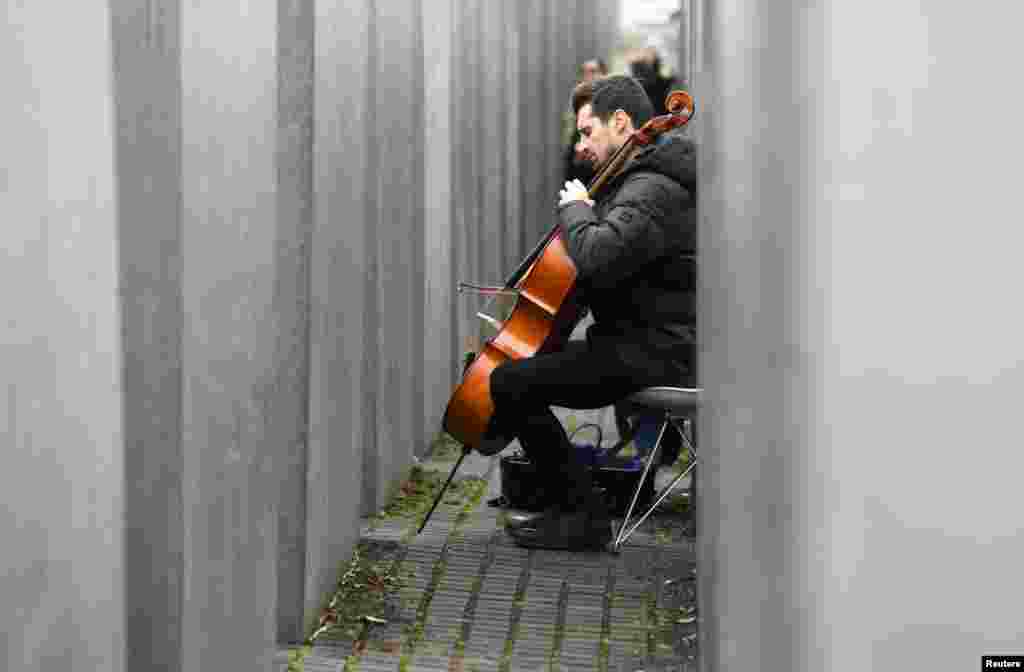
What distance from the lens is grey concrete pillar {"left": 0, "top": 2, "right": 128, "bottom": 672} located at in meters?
3.46

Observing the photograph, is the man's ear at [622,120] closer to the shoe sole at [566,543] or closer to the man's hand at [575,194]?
the man's hand at [575,194]

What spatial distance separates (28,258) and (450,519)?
4020 millimetres

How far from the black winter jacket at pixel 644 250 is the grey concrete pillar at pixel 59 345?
106 inches

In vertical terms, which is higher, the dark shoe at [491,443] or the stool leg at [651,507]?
the dark shoe at [491,443]

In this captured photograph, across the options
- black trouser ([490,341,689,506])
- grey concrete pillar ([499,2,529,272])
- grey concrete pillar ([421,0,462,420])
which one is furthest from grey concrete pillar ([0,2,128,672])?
grey concrete pillar ([499,2,529,272])

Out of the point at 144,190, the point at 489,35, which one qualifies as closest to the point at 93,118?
the point at 144,190

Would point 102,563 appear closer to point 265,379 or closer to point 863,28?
point 265,379

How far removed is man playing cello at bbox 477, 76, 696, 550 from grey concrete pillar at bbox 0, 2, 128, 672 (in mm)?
2736

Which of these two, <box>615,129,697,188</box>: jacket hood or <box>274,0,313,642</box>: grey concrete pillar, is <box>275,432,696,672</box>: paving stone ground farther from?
<box>615,129,697,188</box>: jacket hood

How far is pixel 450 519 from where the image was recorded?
7363 millimetres

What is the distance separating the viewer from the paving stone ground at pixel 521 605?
5.61 metres

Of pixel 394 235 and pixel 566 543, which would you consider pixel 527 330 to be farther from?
pixel 394 235

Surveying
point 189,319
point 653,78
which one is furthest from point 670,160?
point 653,78

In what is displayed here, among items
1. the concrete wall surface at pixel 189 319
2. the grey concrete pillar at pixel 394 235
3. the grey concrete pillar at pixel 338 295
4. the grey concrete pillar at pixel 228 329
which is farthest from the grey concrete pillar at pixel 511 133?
the grey concrete pillar at pixel 228 329
